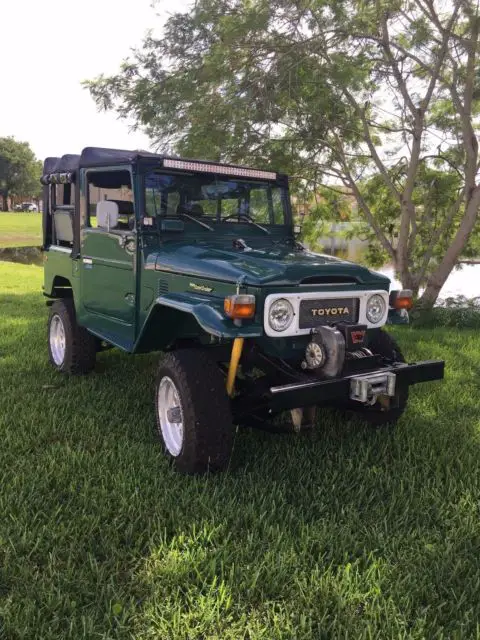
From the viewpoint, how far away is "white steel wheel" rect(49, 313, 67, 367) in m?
5.87

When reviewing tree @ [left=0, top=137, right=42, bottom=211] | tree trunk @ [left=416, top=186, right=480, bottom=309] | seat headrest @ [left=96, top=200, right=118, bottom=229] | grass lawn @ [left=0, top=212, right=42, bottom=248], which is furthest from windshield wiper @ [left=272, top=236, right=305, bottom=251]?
tree @ [left=0, top=137, right=42, bottom=211]

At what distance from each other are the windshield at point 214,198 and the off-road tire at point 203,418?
146 centimetres

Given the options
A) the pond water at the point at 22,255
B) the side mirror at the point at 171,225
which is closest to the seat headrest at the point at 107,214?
the side mirror at the point at 171,225

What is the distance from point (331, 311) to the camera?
3.64 m

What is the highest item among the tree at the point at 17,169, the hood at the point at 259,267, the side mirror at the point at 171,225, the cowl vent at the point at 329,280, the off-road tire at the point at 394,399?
the tree at the point at 17,169

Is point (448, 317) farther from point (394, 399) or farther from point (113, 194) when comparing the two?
point (113, 194)

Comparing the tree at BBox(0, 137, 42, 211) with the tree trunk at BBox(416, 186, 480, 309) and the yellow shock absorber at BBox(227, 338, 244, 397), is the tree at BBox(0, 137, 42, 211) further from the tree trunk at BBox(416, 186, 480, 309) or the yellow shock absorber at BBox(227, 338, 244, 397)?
the yellow shock absorber at BBox(227, 338, 244, 397)

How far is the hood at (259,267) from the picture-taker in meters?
3.43

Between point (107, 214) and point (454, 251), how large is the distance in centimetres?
661

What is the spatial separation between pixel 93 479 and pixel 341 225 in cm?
949

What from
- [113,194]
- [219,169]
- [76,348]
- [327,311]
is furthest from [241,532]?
[76,348]

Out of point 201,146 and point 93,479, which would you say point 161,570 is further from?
point 201,146

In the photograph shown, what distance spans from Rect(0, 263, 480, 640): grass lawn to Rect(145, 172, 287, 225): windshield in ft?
5.53

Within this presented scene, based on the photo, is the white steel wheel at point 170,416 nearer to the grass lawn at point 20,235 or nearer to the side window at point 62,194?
the side window at point 62,194
